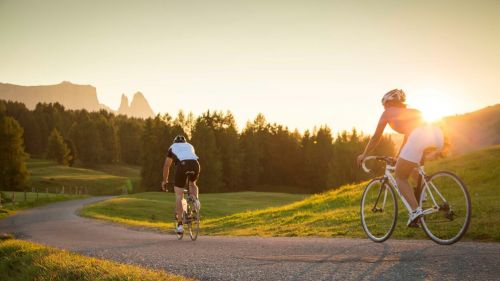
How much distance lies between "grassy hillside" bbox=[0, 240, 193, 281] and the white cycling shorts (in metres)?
4.55

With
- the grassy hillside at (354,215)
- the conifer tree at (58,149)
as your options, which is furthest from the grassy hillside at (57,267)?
the conifer tree at (58,149)

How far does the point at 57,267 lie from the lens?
8.89 meters

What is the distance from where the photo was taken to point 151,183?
85.4 meters

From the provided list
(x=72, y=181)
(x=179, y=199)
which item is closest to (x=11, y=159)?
(x=72, y=181)

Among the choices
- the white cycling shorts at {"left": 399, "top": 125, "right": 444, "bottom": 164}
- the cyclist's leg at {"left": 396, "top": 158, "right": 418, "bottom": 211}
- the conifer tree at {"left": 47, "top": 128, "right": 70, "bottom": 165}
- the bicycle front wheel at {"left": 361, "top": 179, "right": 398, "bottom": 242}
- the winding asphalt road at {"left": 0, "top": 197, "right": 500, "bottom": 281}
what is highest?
the conifer tree at {"left": 47, "top": 128, "right": 70, "bottom": 165}

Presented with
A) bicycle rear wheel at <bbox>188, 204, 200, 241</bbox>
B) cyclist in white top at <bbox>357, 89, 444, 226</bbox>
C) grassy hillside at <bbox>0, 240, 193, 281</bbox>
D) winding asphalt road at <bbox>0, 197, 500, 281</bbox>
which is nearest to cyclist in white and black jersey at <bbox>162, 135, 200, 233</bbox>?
bicycle rear wheel at <bbox>188, 204, 200, 241</bbox>

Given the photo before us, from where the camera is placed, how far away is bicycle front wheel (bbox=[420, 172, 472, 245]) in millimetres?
6820

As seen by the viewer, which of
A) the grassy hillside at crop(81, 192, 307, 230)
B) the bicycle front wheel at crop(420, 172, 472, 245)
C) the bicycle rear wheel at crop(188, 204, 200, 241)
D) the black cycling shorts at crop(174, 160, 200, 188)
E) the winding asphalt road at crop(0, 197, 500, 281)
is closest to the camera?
the winding asphalt road at crop(0, 197, 500, 281)

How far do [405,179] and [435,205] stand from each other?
777mm

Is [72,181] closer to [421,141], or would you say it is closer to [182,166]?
[182,166]

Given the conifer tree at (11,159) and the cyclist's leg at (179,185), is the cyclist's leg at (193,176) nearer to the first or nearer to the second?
the cyclist's leg at (179,185)

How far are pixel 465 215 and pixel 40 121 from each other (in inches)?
5946

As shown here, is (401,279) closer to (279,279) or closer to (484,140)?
(279,279)

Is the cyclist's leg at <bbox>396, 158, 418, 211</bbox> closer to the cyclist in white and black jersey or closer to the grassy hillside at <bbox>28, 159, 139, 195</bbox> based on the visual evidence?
the cyclist in white and black jersey
